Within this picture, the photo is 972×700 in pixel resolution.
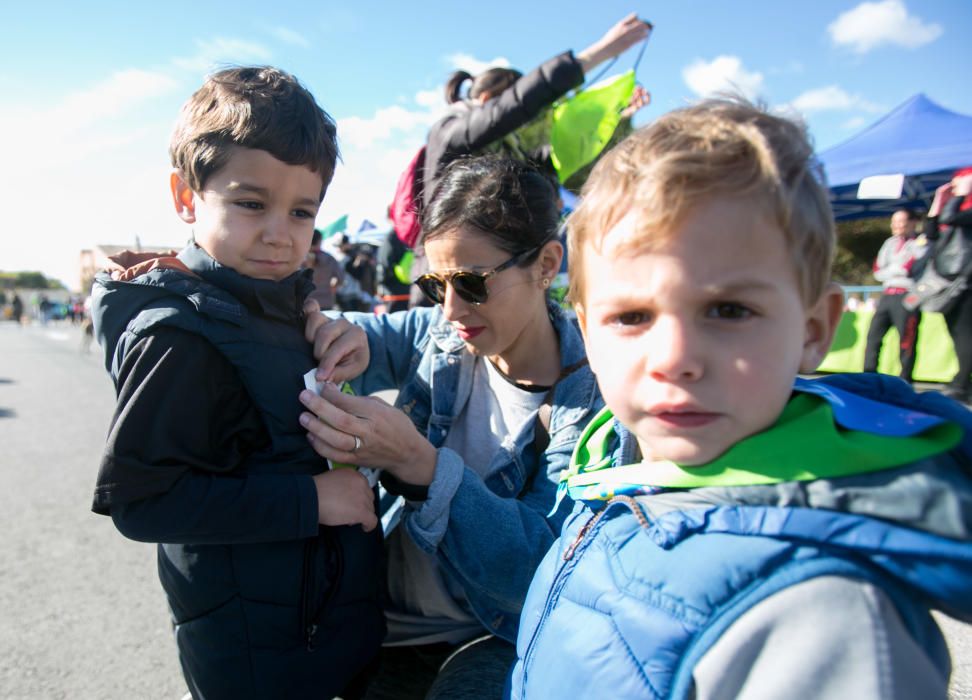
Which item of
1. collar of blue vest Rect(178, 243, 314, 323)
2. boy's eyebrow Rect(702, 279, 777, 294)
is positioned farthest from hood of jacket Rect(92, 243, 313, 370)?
boy's eyebrow Rect(702, 279, 777, 294)

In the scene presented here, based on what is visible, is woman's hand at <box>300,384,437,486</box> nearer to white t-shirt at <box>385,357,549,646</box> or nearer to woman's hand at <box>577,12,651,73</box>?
white t-shirt at <box>385,357,549,646</box>

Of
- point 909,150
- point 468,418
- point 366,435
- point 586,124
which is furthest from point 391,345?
point 909,150

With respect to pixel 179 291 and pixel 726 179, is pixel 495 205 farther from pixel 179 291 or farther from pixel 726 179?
pixel 726 179

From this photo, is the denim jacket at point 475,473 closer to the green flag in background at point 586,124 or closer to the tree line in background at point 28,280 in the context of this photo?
the green flag in background at point 586,124

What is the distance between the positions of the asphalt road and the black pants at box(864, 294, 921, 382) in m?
5.22

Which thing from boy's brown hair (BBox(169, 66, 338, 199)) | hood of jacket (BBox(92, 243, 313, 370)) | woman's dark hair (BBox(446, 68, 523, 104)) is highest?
woman's dark hair (BBox(446, 68, 523, 104))

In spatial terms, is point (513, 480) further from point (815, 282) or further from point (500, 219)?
point (815, 282)

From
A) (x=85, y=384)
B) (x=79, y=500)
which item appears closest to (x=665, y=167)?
(x=79, y=500)

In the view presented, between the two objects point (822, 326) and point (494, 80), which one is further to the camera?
point (494, 80)

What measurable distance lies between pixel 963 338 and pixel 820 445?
5.94m

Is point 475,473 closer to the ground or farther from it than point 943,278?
closer to the ground

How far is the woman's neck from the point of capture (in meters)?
1.67

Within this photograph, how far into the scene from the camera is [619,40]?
116 inches

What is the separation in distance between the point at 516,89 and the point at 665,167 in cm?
218
